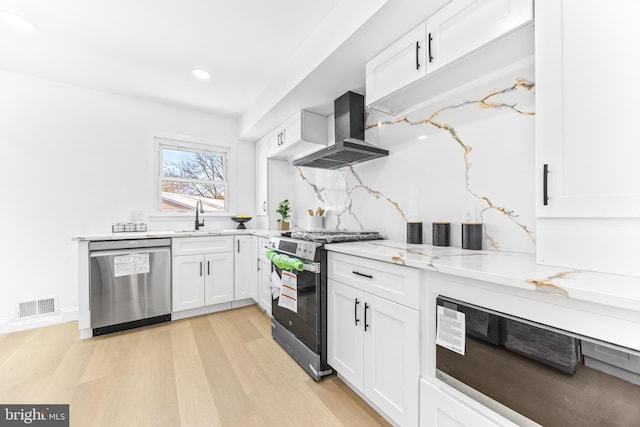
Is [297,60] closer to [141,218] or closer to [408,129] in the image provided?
[408,129]

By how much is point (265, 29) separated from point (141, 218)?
2.63 m

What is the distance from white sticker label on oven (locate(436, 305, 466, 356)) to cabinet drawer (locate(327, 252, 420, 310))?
0.13 meters

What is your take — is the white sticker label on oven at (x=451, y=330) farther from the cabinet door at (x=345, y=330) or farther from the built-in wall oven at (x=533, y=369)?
the cabinet door at (x=345, y=330)

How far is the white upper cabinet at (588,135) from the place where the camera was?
0.86 meters

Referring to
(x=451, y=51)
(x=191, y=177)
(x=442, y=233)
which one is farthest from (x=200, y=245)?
(x=451, y=51)

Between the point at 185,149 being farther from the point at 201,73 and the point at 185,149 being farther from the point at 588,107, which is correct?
the point at 588,107

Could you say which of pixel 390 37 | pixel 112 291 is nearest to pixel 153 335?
pixel 112 291

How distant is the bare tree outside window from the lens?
346 centimetres

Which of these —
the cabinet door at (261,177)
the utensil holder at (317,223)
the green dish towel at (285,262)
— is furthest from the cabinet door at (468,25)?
the cabinet door at (261,177)

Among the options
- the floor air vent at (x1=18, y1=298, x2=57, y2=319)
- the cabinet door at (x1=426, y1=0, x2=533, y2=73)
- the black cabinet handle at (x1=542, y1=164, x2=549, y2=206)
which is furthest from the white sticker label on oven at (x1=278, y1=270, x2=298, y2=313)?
the floor air vent at (x1=18, y1=298, x2=57, y2=319)

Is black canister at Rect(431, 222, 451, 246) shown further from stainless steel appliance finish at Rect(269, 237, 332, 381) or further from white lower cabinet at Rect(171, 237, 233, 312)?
white lower cabinet at Rect(171, 237, 233, 312)

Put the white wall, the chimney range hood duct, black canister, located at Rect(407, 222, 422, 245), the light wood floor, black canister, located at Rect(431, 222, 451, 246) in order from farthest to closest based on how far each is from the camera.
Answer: the white wall → the chimney range hood duct → black canister, located at Rect(407, 222, 422, 245) → black canister, located at Rect(431, 222, 451, 246) → the light wood floor

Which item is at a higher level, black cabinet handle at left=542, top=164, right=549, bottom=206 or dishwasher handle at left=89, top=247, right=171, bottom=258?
black cabinet handle at left=542, top=164, right=549, bottom=206

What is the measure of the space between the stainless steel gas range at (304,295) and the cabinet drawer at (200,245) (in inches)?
44.4
